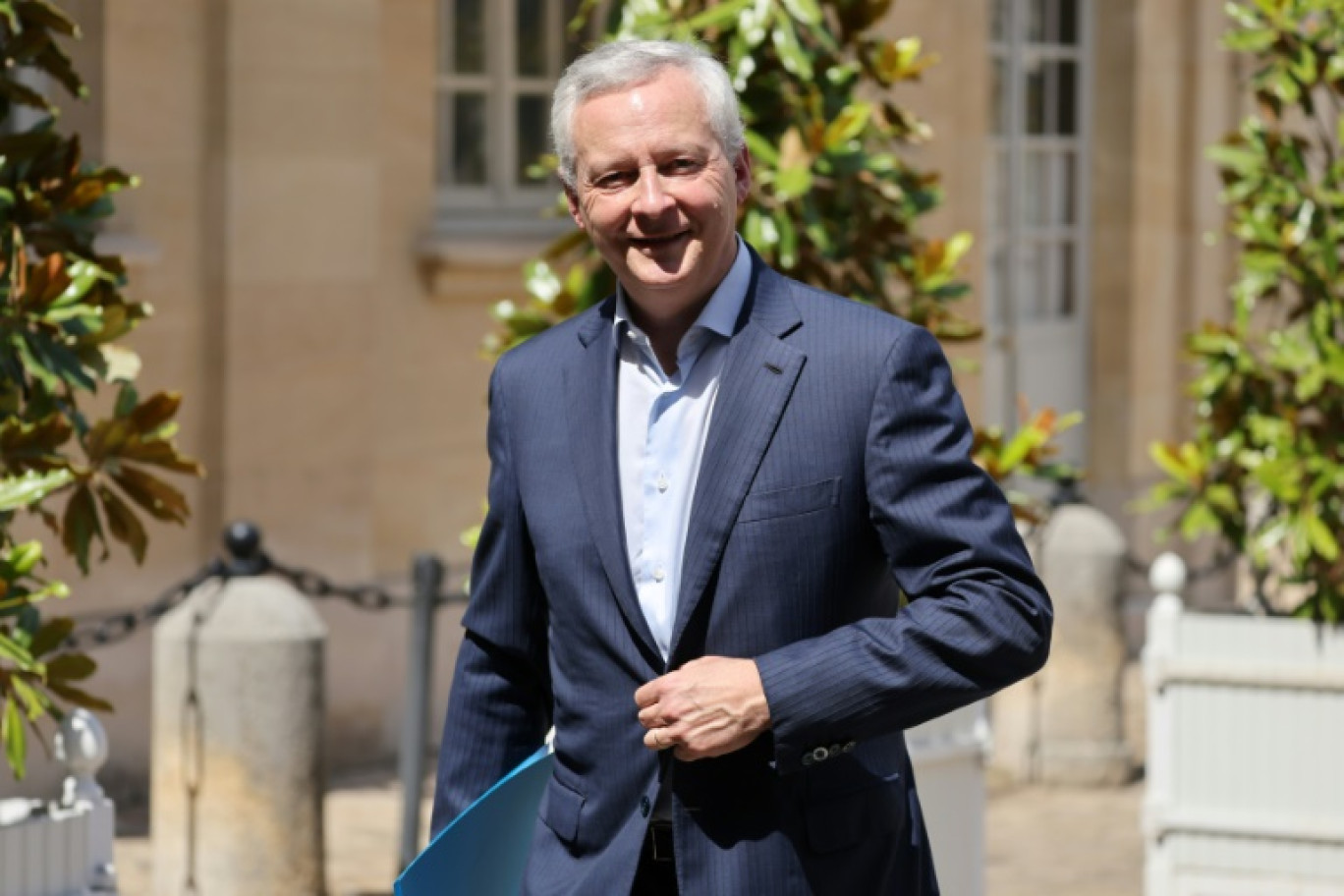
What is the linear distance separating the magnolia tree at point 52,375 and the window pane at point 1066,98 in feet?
31.8

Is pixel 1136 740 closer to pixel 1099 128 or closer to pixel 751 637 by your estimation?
pixel 1099 128

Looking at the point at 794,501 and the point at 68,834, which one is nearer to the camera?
the point at 794,501

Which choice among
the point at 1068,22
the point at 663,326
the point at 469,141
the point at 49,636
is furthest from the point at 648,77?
the point at 1068,22

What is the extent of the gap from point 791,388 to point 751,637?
0.97 feet

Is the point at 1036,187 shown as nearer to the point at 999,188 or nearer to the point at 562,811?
the point at 999,188

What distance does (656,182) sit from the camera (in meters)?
3.19

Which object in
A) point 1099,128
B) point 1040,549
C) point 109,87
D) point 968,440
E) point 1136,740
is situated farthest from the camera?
point 1099,128

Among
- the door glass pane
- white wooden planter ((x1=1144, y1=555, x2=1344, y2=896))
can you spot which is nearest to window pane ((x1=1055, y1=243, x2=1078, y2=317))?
the door glass pane

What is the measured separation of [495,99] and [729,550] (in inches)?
318

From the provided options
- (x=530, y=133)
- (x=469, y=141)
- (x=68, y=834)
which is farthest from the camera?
(x=530, y=133)

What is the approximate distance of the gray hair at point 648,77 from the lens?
321 cm

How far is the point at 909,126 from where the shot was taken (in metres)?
6.20

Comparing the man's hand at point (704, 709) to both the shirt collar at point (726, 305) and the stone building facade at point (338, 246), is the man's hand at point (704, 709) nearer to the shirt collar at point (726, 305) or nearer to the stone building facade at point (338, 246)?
the shirt collar at point (726, 305)

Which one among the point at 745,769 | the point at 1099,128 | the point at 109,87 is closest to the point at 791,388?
the point at 745,769
